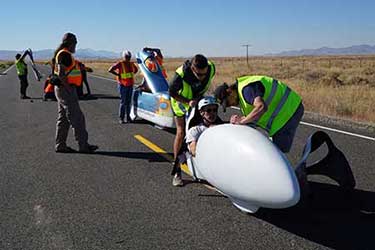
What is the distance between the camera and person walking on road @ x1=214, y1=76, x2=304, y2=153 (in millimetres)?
5012

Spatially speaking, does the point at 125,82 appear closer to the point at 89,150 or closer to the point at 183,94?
the point at 89,150

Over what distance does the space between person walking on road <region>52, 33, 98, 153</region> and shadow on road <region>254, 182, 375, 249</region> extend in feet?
13.2

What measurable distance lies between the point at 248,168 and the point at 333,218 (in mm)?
1152

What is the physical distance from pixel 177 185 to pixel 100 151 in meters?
2.61

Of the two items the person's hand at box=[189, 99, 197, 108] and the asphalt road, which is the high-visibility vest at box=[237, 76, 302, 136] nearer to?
the person's hand at box=[189, 99, 197, 108]

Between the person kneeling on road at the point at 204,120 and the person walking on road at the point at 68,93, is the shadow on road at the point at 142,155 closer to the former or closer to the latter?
the person walking on road at the point at 68,93

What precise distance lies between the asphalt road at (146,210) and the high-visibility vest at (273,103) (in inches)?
37.3

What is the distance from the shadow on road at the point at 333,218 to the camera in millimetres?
4125

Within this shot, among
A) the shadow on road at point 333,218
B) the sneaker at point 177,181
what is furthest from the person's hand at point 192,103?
the shadow on road at point 333,218

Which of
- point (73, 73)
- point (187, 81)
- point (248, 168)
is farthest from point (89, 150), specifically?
point (248, 168)

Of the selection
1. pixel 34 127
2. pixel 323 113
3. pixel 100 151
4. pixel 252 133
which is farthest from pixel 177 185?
pixel 323 113

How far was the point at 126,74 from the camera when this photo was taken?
36.3 ft

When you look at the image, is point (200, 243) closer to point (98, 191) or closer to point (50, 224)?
point (50, 224)

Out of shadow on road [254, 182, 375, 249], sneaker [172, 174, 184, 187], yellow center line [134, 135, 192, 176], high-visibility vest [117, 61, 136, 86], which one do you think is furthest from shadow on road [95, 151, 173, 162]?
high-visibility vest [117, 61, 136, 86]
